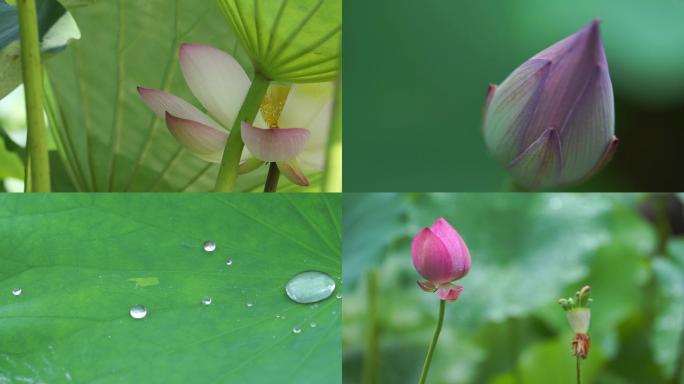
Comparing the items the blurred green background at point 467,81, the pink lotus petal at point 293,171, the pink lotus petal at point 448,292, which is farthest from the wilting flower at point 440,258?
the blurred green background at point 467,81

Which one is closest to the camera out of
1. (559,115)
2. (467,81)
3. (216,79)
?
(559,115)

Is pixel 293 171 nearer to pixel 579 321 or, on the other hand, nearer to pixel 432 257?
pixel 432 257

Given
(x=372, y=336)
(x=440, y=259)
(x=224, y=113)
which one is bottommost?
(x=372, y=336)

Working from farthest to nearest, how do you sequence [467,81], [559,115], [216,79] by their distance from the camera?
[467,81] < [216,79] < [559,115]

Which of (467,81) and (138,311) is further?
(467,81)

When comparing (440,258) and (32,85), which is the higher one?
(32,85)

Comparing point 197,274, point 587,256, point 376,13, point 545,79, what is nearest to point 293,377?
point 197,274

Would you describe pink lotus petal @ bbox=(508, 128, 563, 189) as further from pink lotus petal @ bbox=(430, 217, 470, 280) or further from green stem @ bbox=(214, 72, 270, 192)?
green stem @ bbox=(214, 72, 270, 192)

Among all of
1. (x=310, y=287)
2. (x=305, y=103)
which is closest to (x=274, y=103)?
(x=305, y=103)
